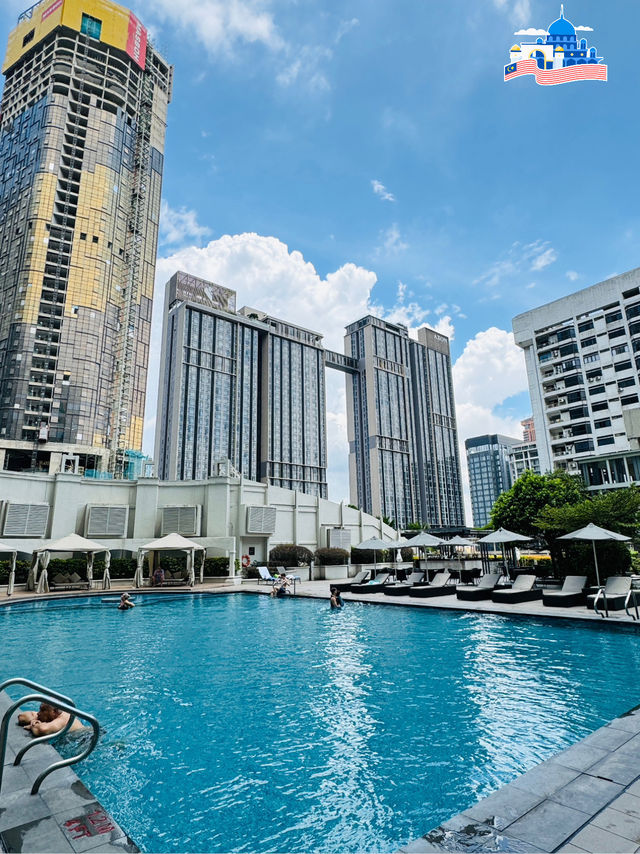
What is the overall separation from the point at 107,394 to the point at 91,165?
36302 mm

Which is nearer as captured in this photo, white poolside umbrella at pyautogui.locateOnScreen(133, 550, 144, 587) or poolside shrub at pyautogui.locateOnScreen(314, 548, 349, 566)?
white poolside umbrella at pyautogui.locateOnScreen(133, 550, 144, 587)

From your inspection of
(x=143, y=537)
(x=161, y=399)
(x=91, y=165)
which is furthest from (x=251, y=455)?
(x=143, y=537)

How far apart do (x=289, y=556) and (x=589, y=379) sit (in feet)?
143

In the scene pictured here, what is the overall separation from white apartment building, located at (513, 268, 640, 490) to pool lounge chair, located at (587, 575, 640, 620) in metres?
40.7

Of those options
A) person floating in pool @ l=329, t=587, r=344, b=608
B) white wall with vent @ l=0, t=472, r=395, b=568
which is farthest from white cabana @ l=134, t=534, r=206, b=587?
person floating in pool @ l=329, t=587, r=344, b=608

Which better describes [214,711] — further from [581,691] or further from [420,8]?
[420,8]

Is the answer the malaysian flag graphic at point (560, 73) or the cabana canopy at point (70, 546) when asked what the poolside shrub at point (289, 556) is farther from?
the malaysian flag graphic at point (560, 73)

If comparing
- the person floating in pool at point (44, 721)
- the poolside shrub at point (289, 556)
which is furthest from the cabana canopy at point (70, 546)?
the person floating in pool at point (44, 721)

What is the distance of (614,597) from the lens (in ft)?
42.4

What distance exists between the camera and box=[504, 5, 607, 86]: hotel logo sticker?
20.2 metres

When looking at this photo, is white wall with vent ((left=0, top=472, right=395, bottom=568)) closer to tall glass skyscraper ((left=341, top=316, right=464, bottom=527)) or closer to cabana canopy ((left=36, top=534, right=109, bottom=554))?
cabana canopy ((left=36, top=534, right=109, bottom=554))

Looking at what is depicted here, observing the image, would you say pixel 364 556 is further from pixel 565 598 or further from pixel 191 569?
pixel 565 598

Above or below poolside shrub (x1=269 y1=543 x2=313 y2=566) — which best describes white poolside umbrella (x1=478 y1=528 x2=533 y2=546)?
above

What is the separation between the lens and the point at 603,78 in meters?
19.6
